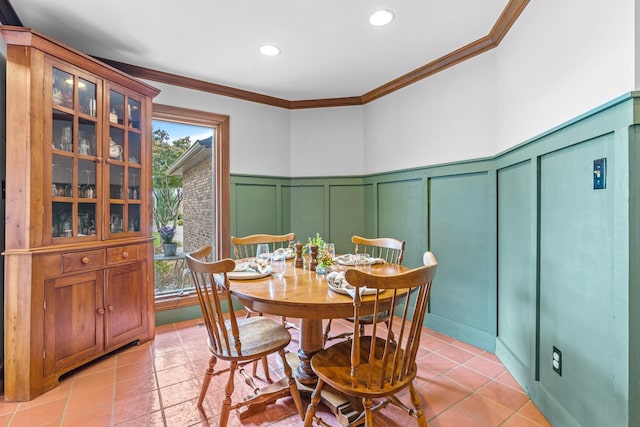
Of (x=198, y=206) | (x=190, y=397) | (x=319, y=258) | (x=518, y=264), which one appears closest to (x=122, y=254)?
(x=198, y=206)

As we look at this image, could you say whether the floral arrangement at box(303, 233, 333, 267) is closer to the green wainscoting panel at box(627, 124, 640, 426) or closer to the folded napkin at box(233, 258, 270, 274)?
the folded napkin at box(233, 258, 270, 274)

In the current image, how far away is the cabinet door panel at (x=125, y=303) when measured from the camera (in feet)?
7.97

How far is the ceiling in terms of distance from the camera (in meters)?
2.10

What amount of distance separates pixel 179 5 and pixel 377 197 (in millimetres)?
2576

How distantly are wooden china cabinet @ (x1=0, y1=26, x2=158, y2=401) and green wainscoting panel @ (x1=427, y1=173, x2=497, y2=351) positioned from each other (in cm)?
270

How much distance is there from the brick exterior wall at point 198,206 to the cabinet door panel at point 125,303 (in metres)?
0.86

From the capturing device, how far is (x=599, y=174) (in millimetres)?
1354

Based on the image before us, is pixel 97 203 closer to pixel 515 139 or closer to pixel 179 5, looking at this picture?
pixel 179 5

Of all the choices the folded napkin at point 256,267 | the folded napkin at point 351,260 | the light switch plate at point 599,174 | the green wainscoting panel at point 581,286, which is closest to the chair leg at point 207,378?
the folded napkin at point 256,267

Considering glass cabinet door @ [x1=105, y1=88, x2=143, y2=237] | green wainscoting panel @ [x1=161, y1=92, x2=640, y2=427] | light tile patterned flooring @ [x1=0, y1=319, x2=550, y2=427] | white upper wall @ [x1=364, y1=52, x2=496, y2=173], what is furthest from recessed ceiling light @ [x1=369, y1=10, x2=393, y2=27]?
light tile patterned flooring @ [x1=0, y1=319, x2=550, y2=427]

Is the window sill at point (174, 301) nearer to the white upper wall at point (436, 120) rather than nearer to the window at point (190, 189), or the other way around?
the window at point (190, 189)

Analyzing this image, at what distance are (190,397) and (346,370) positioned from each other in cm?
117

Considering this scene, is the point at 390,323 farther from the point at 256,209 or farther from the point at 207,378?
the point at 256,209

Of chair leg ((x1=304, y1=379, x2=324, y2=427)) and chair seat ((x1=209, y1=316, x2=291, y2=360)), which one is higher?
chair seat ((x1=209, y1=316, x2=291, y2=360))
